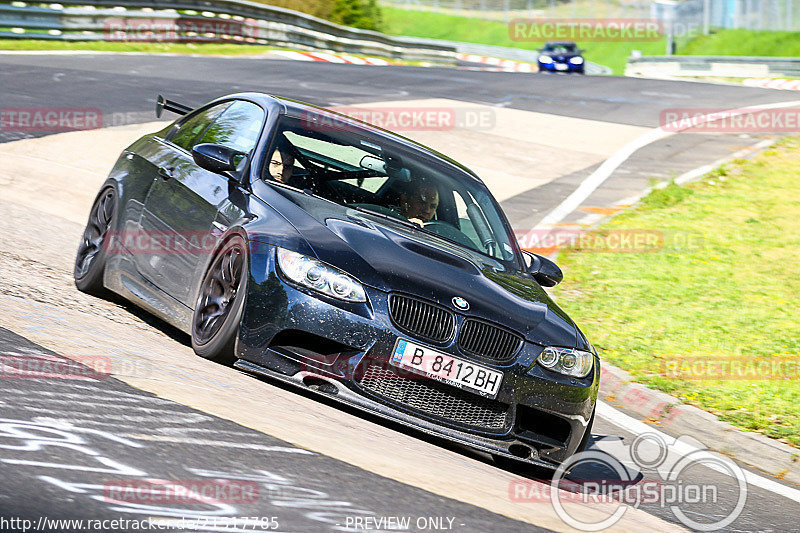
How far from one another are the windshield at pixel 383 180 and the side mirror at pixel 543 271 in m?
0.16

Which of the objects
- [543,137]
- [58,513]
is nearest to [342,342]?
[58,513]

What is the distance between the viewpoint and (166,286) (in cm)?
656

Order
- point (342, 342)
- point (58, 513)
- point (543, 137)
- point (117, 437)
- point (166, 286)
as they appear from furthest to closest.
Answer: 1. point (543, 137)
2. point (166, 286)
3. point (342, 342)
4. point (117, 437)
5. point (58, 513)

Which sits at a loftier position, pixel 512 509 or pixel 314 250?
pixel 314 250

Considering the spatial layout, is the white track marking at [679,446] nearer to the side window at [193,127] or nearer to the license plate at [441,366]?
the license plate at [441,366]

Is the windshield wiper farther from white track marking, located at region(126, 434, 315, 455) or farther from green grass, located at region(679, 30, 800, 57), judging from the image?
green grass, located at region(679, 30, 800, 57)

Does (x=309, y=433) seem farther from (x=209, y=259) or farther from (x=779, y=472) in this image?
(x=779, y=472)

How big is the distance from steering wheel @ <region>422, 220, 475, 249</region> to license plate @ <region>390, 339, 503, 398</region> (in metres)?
1.41

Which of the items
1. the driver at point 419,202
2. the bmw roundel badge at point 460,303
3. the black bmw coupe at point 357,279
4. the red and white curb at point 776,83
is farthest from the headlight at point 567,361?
the red and white curb at point 776,83

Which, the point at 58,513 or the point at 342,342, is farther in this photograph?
the point at 342,342

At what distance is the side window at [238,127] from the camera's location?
22.6 feet

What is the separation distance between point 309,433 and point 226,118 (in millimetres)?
3202

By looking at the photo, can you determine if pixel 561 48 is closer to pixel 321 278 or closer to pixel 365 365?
pixel 321 278

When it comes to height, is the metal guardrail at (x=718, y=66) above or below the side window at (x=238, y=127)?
below
